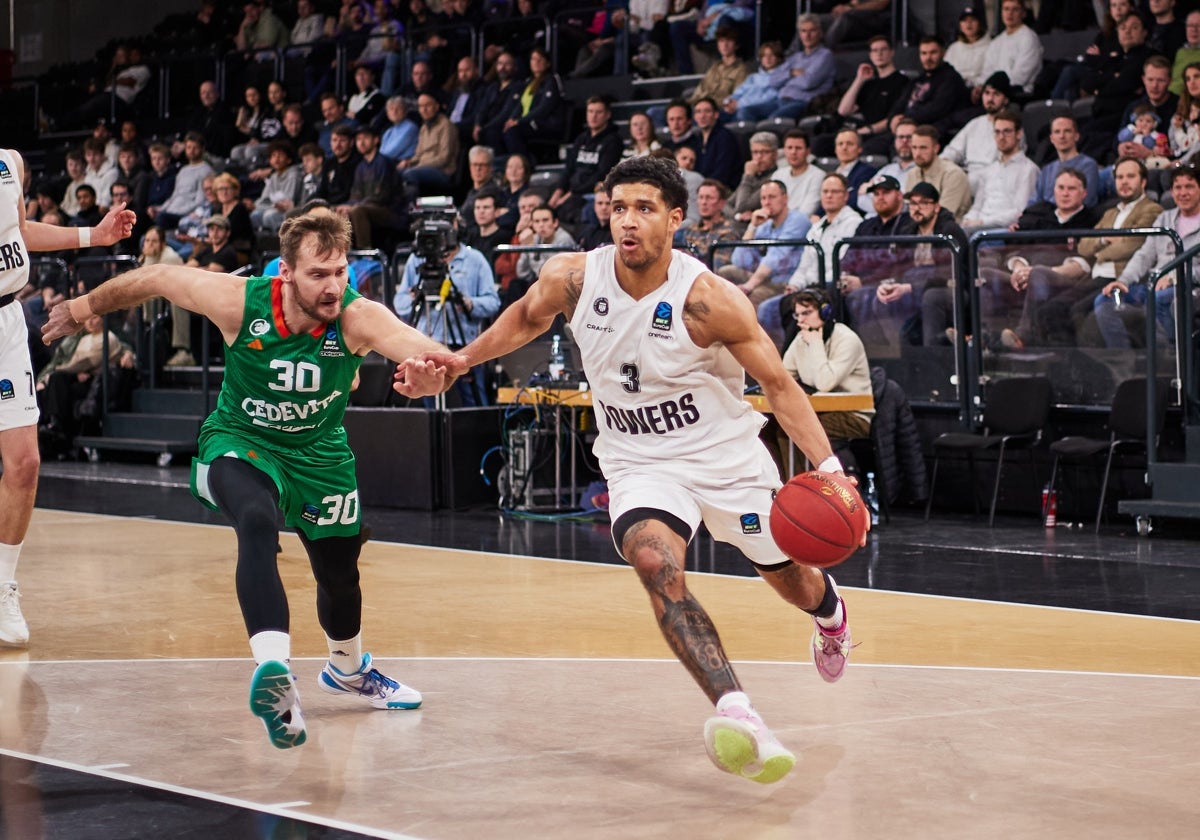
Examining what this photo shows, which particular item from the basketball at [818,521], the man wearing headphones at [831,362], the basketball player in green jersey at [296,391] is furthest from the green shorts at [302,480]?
the man wearing headphones at [831,362]

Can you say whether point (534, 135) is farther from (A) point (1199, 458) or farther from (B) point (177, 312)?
(A) point (1199, 458)

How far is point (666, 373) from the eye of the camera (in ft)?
17.5

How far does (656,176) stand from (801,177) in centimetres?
844

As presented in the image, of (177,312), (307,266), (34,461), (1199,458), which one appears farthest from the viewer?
(177,312)

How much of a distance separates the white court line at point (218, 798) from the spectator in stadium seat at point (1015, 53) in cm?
1076

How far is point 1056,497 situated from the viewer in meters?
11.4

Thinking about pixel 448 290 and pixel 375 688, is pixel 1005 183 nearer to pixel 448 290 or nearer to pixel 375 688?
pixel 448 290

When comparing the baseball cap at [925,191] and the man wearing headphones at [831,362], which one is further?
the baseball cap at [925,191]

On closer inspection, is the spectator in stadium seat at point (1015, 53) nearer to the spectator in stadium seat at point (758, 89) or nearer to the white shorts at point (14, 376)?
the spectator in stadium seat at point (758, 89)

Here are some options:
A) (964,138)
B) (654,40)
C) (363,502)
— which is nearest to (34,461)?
(363,502)

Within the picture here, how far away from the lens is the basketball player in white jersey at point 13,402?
23.5ft

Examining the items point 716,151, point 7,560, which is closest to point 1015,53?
point 716,151

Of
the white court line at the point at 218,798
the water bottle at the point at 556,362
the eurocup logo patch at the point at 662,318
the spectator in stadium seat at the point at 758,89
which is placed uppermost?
the spectator in stadium seat at the point at 758,89

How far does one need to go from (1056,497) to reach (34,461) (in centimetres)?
699
